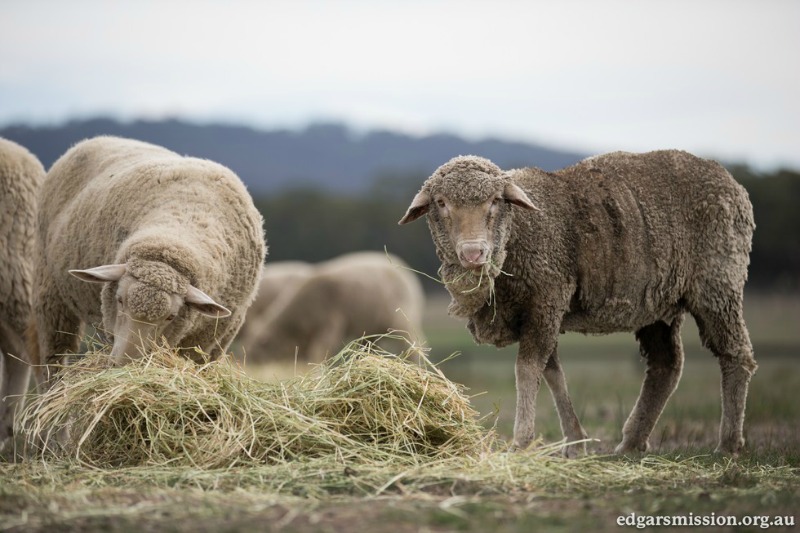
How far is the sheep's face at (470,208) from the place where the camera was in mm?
6699

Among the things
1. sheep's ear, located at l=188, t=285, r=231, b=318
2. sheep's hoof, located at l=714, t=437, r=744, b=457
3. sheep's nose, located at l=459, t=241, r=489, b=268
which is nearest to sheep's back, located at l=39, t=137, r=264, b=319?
sheep's ear, located at l=188, t=285, r=231, b=318

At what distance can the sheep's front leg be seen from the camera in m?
6.85

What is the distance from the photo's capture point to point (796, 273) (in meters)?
32.6

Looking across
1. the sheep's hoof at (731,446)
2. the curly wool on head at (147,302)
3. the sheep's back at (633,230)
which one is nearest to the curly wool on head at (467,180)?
the sheep's back at (633,230)

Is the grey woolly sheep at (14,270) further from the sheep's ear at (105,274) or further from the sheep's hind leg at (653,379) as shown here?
the sheep's hind leg at (653,379)

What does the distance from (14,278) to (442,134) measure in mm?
99617

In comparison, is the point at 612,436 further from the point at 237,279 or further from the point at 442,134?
the point at 442,134

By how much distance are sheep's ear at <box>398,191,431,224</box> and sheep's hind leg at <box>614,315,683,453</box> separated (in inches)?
98.4

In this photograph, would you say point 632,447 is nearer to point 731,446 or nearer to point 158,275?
point 731,446

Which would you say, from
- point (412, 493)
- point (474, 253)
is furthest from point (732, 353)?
point (412, 493)

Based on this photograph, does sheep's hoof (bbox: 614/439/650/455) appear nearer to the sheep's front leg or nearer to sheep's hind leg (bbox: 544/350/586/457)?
sheep's hind leg (bbox: 544/350/586/457)

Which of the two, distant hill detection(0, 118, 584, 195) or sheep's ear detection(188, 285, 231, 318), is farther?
distant hill detection(0, 118, 584, 195)

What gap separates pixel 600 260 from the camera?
7.36m

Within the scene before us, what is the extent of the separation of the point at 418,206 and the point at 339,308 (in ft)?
42.2
